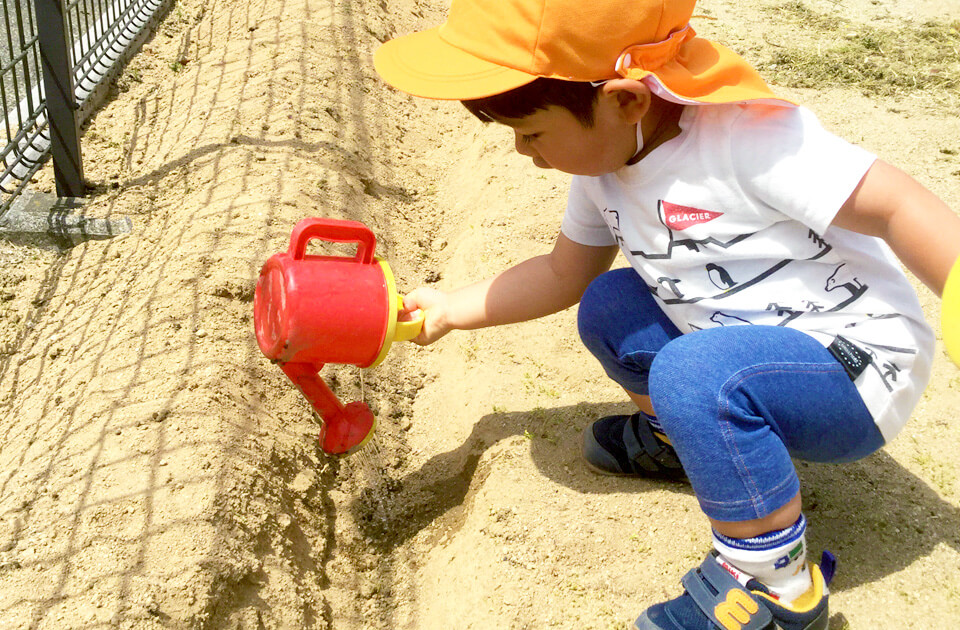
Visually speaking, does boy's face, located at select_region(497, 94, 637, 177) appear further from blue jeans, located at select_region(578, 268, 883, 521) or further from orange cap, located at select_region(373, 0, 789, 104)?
blue jeans, located at select_region(578, 268, 883, 521)

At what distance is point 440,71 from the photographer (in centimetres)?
155

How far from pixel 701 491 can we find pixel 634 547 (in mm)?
345

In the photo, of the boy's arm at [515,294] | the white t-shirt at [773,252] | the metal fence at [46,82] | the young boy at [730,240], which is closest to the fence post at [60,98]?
the metal fence at [46,82]

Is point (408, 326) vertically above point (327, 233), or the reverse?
point (327, 233)

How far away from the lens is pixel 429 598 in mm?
1976

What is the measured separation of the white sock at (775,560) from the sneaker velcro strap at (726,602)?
2cm

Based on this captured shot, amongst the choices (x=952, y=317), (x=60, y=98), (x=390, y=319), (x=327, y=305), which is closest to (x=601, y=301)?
(x=390, y=319)

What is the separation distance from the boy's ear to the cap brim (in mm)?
130

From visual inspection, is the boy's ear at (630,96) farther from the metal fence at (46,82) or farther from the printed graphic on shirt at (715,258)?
the metal fence at (46,82)

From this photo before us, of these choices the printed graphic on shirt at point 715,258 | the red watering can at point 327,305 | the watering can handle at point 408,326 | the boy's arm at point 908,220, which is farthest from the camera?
the watering can handle at point 408,326

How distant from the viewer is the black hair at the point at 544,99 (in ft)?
5.00

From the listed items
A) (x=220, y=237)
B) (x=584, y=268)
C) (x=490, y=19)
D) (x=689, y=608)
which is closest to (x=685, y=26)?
(x=490, y=19)

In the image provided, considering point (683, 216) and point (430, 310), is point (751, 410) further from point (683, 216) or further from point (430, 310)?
point (430, 310)

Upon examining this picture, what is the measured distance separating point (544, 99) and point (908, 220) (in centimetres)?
59
